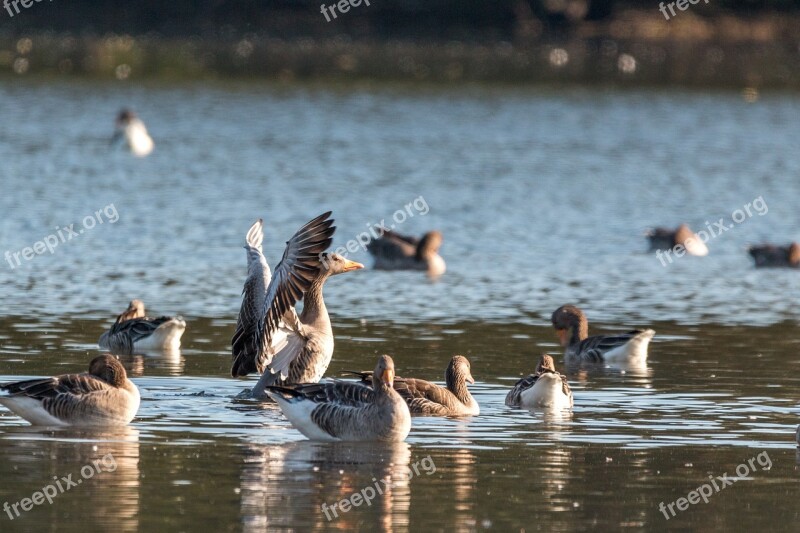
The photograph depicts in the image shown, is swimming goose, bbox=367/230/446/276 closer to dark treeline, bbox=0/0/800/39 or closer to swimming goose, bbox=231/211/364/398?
swimming goose, bbox=231/211/364/398

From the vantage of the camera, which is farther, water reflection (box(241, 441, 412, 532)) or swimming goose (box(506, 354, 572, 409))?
swimming goose (box(506, 354, 572, 409))

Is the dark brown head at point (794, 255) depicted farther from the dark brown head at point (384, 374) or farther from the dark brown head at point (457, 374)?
the dark brown head at point (384, 374)

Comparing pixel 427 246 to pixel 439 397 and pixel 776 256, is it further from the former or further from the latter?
pixel 439 397

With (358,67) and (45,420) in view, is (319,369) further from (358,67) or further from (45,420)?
(358,67)

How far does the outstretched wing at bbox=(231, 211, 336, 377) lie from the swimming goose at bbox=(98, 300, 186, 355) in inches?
146

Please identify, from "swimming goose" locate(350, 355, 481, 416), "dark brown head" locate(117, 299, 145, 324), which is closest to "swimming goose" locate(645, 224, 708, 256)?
"dark brown head" locate(117, 299, 145, 324)

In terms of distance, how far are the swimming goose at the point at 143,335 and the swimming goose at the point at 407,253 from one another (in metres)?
8.02

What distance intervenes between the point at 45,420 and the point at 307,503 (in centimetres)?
343

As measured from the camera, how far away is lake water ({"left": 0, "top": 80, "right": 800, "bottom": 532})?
38.0ft

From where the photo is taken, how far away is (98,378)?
45.5 ft

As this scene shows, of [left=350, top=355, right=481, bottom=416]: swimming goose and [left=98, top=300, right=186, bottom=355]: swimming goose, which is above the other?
[left=98, top=300, right=186, bottom=355]: swimming goose

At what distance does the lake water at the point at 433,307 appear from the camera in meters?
11.6

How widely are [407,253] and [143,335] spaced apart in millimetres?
8685

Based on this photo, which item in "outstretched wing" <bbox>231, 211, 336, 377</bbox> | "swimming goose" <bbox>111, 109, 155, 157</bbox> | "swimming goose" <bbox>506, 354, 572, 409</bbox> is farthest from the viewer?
"swimming goose" <bbox>111, 109, 155, 157</bbox>
